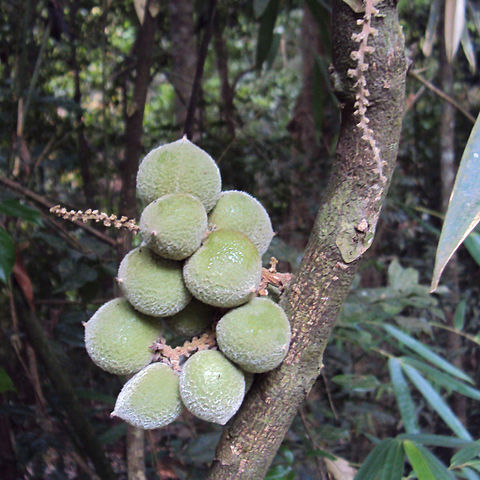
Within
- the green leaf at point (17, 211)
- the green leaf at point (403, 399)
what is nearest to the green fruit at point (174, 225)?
the green leaf at point (17, 211)

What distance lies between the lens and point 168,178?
1.92ft

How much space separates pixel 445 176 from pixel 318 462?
6.89 feet

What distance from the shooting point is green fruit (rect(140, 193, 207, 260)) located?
0.53 meters

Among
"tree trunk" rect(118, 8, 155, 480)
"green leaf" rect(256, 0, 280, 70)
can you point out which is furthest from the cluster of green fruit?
"green leaf" rect(256, 0, 280, 70)

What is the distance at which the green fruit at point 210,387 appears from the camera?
0.54 meters

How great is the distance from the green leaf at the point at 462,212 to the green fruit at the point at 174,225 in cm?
27

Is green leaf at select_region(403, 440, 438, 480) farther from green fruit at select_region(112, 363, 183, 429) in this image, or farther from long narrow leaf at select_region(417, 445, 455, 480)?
green fruit at select_region(112, 363, 183, 429)

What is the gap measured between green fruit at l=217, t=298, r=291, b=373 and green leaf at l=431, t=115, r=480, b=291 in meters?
0.20

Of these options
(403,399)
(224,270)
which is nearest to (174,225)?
(224,270)

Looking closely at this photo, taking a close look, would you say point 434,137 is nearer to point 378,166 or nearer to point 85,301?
point 85,301

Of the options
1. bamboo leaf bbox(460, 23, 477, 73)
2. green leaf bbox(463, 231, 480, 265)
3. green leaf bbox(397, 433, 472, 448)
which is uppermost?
bamboo leaf bbox(460, 23, 477, 73)

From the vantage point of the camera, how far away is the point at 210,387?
54 centimetres

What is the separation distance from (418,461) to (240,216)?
21.9 inches

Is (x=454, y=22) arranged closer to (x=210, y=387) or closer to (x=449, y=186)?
(x=210, y=387)
